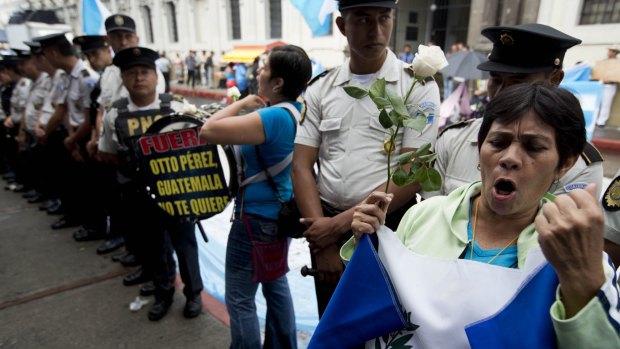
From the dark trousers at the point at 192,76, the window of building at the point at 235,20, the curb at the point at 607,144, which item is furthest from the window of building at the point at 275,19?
the curb at the point at 607,144

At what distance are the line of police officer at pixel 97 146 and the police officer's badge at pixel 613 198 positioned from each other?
8.32ft

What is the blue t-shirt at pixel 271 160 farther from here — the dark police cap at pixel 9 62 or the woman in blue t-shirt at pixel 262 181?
the dark police cap at pixel 9 62

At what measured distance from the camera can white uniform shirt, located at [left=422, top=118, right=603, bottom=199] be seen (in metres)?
1.57

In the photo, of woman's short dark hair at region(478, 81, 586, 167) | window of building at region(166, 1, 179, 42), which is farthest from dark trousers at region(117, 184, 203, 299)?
window of building at region(166, 1, 179, 42)

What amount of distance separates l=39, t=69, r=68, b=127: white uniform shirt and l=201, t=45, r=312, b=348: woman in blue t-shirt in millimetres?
3387

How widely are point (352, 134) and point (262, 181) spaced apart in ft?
1.96

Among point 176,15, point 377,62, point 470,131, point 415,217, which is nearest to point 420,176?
point 415,217

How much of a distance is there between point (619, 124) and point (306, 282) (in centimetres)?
1075

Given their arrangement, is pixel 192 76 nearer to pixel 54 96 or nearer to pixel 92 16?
pixel 54 96

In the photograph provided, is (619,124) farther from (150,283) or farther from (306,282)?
(150,283)

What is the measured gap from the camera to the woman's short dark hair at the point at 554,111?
3.64 feet

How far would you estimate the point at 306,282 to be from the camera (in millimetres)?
3539

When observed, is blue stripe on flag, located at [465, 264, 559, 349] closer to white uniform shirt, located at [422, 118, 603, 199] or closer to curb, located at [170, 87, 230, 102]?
white uniform shirt, located at [422, 118, 603, 199]

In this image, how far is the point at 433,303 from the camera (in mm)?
1075
